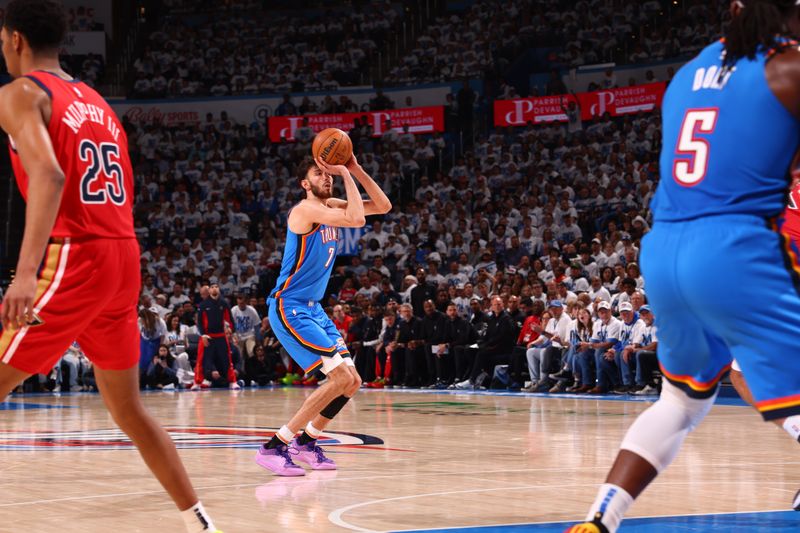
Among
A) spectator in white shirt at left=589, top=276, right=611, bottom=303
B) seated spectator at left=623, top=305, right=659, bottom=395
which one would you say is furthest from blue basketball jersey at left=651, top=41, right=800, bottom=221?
spectator in white shirt at left=589, top=276, right=611, bottom=303

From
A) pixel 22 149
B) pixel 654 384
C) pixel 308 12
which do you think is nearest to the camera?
pixel 22 149

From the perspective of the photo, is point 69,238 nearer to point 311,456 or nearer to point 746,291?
point 746,291

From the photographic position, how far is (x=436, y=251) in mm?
20594

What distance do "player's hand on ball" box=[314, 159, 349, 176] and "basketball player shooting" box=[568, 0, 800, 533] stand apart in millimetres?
4169

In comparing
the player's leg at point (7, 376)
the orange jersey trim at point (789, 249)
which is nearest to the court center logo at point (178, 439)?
the player's leg at point (7, 376)

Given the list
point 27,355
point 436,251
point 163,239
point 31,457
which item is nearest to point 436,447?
point 31,457

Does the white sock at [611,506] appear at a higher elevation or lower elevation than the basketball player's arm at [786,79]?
lower

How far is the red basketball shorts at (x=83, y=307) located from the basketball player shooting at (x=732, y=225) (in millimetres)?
1838

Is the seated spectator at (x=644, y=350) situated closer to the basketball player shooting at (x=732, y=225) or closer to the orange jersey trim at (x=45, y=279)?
the basketball player shooting at (x=732, y=225)

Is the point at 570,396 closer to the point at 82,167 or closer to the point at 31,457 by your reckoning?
the point at 31,457

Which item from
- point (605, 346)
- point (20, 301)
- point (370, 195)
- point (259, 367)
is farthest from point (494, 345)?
point (20, 301)

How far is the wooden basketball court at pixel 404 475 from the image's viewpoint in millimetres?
5340

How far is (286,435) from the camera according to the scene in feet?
23.9

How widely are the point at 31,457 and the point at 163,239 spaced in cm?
1535
